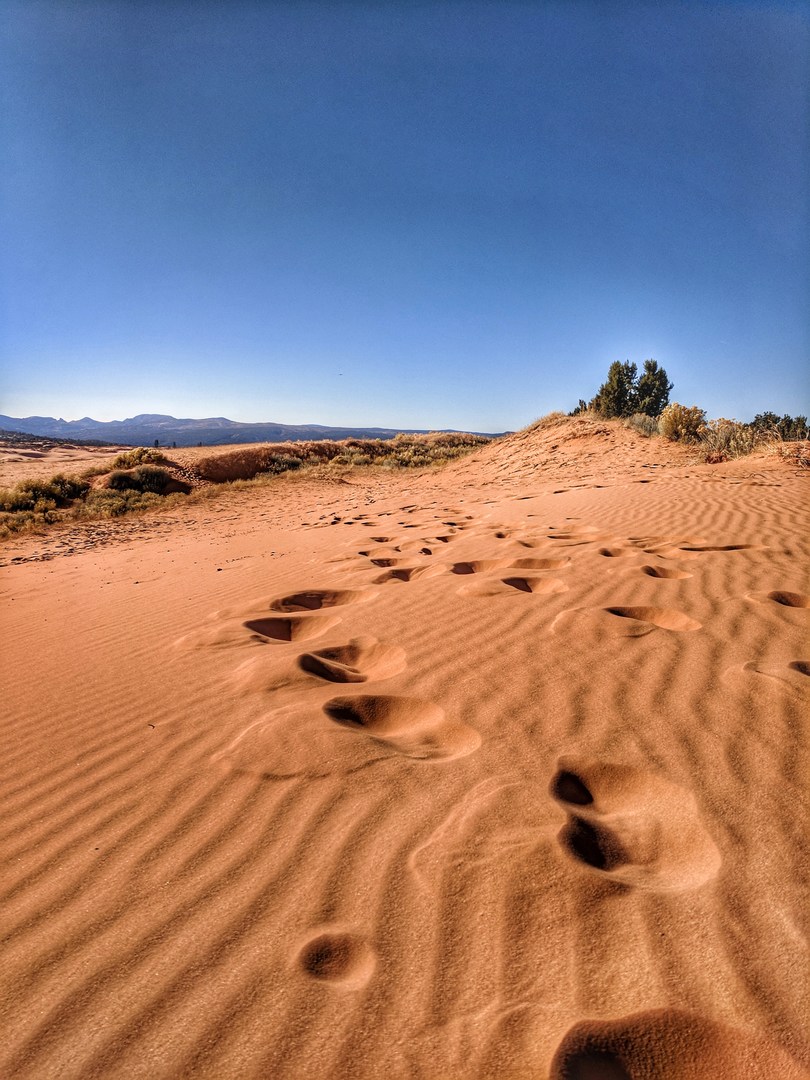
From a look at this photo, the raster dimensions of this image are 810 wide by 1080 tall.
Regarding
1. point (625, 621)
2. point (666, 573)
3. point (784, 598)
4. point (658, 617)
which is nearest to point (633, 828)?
point (625, 621)

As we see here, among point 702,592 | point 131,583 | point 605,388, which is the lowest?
point 131,583

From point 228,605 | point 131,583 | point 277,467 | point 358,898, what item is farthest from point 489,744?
point 277,467

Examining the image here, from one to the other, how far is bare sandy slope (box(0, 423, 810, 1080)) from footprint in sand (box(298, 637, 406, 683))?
18mm

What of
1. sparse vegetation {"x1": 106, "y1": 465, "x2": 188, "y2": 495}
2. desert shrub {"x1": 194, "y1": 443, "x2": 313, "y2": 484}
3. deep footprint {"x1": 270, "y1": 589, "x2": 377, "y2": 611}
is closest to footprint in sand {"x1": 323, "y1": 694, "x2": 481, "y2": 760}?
deep footprint {"x1": 270, "y1": 589, "x2": 377, "y2": 611}

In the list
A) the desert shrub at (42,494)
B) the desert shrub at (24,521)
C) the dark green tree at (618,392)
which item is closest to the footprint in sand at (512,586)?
the desert shrub at (24,521)

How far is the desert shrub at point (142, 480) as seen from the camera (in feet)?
50.7

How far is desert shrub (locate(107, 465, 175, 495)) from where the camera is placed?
50.7 feet

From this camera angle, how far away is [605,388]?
82.0 ft

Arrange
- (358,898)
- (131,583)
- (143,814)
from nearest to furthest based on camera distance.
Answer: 1. (358,898)
2. (143,814)
3. (131,583)

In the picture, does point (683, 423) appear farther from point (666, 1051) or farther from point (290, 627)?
point (666, 1051)

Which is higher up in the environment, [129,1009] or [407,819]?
[407,819]

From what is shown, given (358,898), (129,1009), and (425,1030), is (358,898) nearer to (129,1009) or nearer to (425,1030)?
(425,1030)

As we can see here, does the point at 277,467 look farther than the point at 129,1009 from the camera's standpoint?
Yes

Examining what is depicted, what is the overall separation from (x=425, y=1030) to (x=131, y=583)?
5.57 meters
